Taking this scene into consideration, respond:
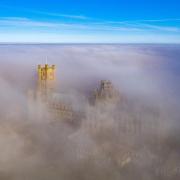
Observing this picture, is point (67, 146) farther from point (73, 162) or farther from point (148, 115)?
point (148, 115)

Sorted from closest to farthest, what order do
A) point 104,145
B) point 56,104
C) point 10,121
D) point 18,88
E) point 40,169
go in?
point 40,169 → point 104,145 → point 56,104 → point 10,121 → point 18,88

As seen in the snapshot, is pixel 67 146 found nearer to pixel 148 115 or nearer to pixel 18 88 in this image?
pixel 148 115

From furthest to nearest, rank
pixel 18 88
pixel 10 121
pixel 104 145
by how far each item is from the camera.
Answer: pixel 18 88
pixel 10 121
pixel 104 145

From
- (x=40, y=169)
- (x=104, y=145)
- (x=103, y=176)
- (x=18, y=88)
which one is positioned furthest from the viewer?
(x=18, y=88)

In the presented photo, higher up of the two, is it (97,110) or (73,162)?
(97,110)

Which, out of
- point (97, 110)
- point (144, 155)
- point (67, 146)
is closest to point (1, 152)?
point (67, 146)

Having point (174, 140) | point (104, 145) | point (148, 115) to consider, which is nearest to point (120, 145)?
point (104, 145)

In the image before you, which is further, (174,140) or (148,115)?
(174,140)

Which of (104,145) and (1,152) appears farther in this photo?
(1,152)

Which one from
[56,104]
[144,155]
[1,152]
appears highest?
[56,104]
